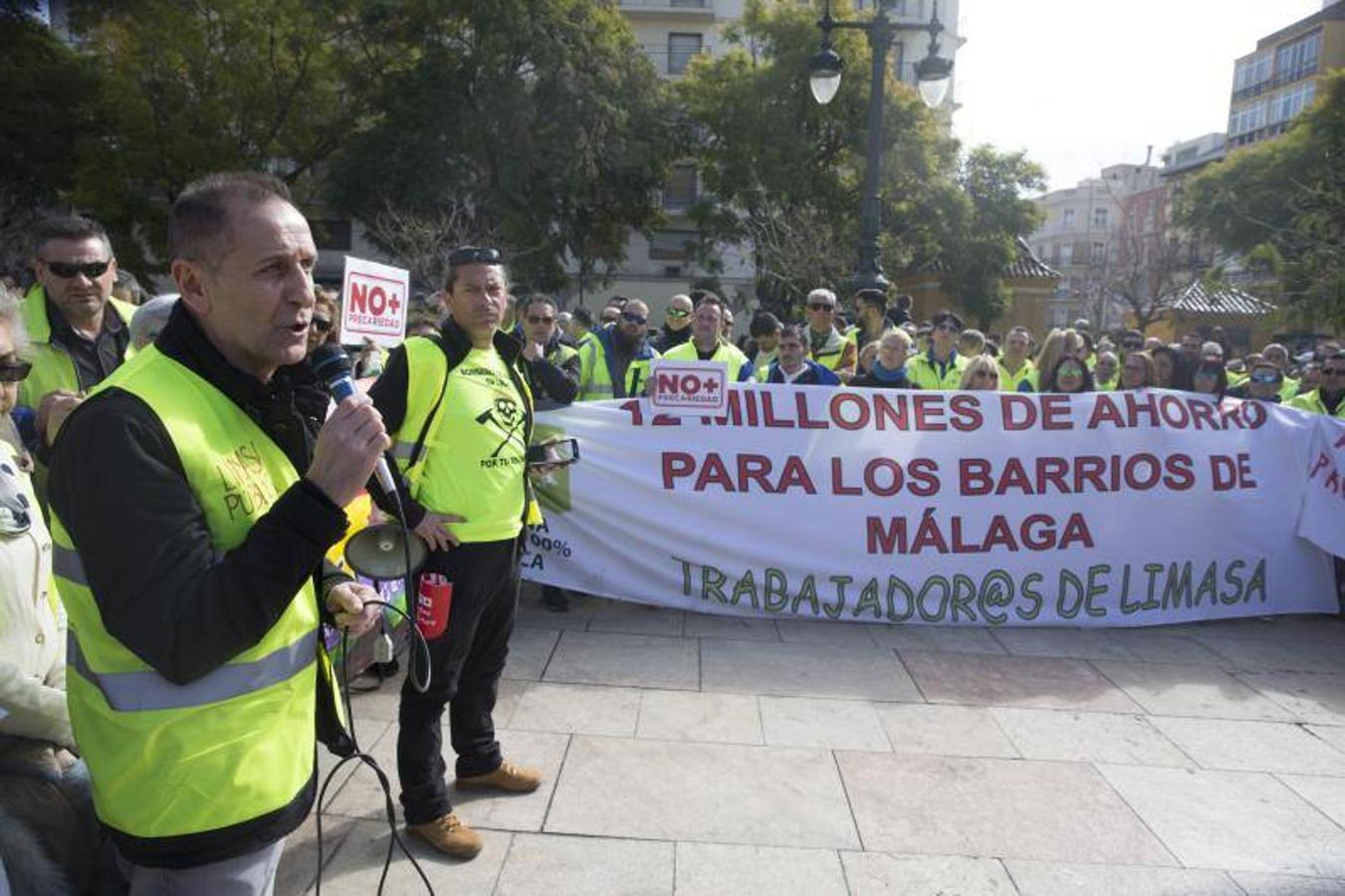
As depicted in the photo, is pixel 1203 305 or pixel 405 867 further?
pixel 1203 305

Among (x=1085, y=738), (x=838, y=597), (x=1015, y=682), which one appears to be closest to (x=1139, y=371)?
(x=838, y=597)

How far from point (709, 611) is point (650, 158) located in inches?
1075

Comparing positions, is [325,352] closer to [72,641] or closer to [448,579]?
[72,641]

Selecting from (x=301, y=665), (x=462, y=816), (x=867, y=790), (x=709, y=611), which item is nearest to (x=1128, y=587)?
(x=709, y=611)

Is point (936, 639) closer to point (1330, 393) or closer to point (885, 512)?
point (885, 512)

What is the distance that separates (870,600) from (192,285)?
4880 mm

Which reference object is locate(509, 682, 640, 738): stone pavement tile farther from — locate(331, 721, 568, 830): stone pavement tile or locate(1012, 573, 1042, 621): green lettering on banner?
locate(1012, 573, 1042, 621): green lettering on banner

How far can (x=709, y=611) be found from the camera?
583 cm

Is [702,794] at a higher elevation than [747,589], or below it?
below

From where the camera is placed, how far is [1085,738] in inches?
166

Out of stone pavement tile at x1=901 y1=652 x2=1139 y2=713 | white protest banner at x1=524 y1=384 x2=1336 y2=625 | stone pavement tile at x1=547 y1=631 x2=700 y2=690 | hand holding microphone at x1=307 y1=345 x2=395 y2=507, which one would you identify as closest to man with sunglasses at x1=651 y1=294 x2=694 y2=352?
white protest banner at x1=524 y1=384 x2=1336 y2=625

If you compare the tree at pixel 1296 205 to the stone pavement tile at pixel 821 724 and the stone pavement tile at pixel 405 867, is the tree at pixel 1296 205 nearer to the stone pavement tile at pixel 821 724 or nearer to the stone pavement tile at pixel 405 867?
the stone pavement tile at pixel 821 724

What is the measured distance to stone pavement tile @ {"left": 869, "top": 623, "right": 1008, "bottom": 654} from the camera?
17.6 ft

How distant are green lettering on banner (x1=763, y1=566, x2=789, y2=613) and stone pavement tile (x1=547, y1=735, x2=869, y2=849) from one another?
1.85 metres
